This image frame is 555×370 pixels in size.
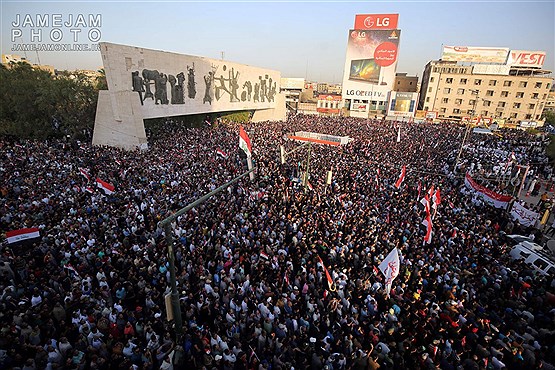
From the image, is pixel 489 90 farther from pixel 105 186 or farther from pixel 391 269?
pixel 105 186

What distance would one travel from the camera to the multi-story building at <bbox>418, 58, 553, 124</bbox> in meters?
54.4

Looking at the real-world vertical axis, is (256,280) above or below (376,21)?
below

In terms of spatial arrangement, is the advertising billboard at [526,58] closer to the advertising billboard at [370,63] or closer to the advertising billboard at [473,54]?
the advertising billboard at [473,54]

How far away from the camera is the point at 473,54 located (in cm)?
5678

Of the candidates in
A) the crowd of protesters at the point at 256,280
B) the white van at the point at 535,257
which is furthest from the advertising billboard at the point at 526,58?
the white van at the point at 535,257

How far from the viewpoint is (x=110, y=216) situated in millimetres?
10609

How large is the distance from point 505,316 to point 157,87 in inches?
1003

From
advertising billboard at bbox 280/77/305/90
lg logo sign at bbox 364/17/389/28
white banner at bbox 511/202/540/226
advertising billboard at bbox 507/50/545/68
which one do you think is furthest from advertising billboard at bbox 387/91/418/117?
white banner at bbox 511/202/540/226

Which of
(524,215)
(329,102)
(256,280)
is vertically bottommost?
(256,280)

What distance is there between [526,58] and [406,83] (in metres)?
21.4

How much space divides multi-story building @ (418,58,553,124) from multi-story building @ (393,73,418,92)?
6.03 metres

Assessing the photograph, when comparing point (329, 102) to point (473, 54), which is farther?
point (329, 102)

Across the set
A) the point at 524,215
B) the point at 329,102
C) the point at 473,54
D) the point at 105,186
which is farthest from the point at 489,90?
the point at 105,186

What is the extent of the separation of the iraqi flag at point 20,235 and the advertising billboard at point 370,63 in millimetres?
58837
